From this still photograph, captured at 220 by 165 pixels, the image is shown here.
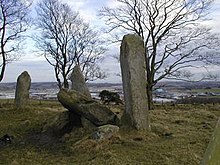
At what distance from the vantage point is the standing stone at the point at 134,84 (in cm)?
1178

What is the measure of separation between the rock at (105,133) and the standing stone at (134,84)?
986mm

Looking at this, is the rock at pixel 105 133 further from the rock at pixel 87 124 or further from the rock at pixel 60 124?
the rock at pixel 60 124

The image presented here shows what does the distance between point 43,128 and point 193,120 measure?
258 inches

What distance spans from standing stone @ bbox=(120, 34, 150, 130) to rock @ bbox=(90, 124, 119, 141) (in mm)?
986

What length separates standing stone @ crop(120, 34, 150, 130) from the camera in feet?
38.7

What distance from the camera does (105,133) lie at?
35.1ft

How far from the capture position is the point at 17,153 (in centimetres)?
1026

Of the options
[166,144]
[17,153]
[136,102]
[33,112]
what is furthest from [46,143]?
[33,112]

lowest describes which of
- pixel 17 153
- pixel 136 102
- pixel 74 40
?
pixel 17 153

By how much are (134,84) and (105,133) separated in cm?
218

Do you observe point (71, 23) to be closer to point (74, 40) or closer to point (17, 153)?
point (74, 40)

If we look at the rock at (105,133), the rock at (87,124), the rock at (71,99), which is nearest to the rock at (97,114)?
the rock at (87,124)

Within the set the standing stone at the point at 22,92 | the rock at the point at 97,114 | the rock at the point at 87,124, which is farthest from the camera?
the standing stone at the point at 22,92

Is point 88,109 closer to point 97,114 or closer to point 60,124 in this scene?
point 97,114
